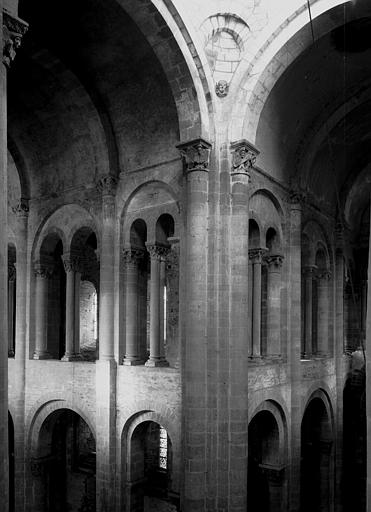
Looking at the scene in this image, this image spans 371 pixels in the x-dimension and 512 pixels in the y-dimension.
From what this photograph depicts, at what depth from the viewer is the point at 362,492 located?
19266 millimetres

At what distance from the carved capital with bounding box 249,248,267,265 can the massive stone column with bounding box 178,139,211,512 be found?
273cm

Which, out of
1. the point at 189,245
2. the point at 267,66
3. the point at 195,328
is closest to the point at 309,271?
the point at 189,245

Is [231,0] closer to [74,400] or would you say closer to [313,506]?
[74,400]

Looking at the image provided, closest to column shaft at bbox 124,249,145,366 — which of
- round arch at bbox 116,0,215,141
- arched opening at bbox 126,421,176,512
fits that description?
arched opening at bbox 126,421,176,512

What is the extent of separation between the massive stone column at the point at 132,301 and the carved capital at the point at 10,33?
305 inches

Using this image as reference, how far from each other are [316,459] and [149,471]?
5.61 m

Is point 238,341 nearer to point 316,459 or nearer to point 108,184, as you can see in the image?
point 108,184

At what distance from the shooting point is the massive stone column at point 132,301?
45.5 feet

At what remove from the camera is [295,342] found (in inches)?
575

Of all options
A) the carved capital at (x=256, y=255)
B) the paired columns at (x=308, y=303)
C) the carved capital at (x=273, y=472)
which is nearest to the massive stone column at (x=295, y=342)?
the carved capital at (x=273, y=472)

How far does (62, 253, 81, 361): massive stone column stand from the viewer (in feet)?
50.1

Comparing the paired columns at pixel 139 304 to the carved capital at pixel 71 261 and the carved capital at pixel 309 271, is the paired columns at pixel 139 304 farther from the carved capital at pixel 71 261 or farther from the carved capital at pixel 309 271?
the carved capital at pixel 309 271

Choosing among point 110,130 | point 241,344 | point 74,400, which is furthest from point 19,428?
point 110,130

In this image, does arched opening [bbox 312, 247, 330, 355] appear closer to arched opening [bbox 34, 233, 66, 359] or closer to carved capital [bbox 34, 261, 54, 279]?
arched opening [bbox 34, 233, 66, 359]
